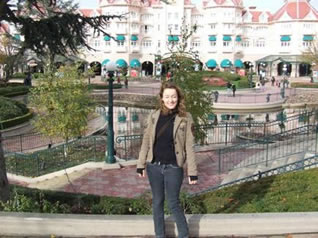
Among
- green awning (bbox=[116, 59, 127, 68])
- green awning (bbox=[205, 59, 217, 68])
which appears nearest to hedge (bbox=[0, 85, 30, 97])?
green awning (bbox=[116, 59, 127, 68])

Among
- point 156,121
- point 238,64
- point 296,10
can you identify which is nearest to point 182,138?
point 156,121

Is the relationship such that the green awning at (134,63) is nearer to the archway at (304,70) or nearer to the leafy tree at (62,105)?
the archway at (304,70)

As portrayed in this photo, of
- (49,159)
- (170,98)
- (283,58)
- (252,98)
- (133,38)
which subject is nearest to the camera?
(170,98)

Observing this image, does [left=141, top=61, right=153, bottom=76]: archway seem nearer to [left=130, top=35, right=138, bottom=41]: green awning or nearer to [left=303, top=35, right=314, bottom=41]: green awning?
[left=130, top=35, right=138, bottom=41]: green awning

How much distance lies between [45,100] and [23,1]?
9.38 metres

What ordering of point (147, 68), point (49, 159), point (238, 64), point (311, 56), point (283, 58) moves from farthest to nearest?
point (147, 68), point (238, 64), point (283, 58), point (311, 56), point (49, 159)

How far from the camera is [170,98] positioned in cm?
414

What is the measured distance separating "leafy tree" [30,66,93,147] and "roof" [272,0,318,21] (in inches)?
1998

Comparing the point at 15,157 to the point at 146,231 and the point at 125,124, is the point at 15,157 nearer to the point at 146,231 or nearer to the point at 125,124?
the point at 146,231

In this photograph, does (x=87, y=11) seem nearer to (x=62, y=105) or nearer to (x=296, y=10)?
(x=296, y=10)

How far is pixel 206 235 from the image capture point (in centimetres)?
447

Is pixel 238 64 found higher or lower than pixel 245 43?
lower

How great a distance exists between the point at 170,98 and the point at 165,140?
45cm

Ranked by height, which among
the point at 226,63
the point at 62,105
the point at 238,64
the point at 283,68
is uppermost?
the point at 226,63
